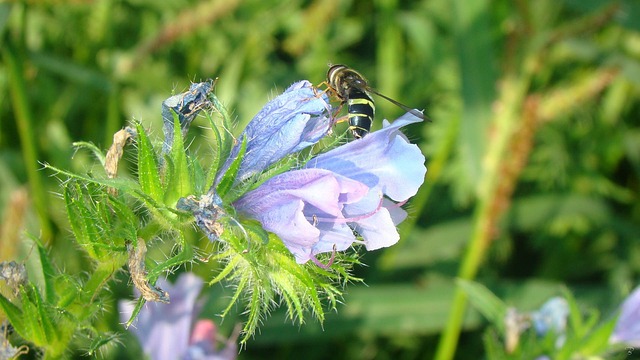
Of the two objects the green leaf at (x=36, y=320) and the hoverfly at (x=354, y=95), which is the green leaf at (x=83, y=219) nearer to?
the green leaf at (x=36, y=320)

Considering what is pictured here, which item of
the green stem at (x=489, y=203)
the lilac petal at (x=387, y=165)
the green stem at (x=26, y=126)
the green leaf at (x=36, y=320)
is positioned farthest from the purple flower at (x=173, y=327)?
the green stem at (x=489, y=203)

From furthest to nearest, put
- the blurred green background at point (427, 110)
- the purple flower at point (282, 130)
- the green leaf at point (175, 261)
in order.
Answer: the blurred green background at point (427, 110) < the purple flower at point (282, 130) < the green leaf at point (175, 261)

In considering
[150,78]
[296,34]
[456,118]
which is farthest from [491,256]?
[150,78]

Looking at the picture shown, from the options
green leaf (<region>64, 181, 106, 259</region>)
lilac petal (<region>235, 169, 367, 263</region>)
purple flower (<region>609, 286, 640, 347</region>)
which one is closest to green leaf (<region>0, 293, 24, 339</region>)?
green leaf (<region>64, 181, 106, 259</region>)

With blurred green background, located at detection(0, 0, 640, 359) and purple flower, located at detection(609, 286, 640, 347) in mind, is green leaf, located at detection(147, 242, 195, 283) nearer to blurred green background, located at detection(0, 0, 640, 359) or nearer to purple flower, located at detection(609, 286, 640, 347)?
purple flower, located at detection(609, 286, 640, 347)

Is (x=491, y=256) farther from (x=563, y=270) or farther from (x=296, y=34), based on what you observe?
(x=296, y=34)

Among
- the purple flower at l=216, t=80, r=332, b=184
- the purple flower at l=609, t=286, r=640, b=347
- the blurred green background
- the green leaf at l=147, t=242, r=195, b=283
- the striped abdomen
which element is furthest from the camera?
the blurred green background

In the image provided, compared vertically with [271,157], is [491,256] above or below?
above
